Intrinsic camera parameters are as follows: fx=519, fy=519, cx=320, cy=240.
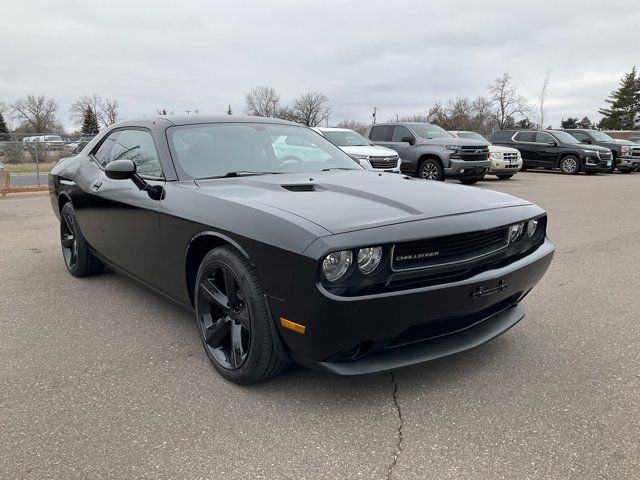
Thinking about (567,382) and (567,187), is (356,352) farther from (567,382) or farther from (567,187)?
(567,187)

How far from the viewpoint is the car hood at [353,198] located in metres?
2.43

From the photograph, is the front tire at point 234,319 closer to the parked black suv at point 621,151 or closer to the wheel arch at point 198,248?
the wheel arch at point 198,248

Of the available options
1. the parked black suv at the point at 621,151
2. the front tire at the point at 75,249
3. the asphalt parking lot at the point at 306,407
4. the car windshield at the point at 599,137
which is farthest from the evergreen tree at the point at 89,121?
the asphalt parking lot at the point at 306,407

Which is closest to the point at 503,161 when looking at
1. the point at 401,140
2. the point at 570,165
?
the point at 401,140

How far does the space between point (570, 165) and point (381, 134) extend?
8.83 meters

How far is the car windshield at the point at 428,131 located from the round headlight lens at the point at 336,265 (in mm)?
12621

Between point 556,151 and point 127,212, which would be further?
point 556,151

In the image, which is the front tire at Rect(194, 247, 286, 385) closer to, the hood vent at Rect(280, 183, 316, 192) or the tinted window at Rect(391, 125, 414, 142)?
the hood vent at Rect(280, 183, 316, 192)

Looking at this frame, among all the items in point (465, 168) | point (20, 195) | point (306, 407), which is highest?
point (465, 168)

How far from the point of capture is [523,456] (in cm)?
215

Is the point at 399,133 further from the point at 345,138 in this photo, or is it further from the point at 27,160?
the point at 27,160

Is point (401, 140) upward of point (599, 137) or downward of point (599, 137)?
downward

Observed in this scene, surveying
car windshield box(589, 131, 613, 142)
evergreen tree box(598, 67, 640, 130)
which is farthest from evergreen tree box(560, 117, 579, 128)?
car windshield box(589, 131, 613, 142)

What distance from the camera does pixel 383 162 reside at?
39.2 feet
